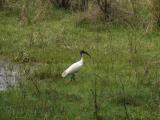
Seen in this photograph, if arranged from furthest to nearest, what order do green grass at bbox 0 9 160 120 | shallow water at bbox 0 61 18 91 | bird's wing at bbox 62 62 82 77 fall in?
bird's wing at bbox 62 62 82 77, shallow water at bbox 0 61 18 91, green grass at bbox 0 9 160 120

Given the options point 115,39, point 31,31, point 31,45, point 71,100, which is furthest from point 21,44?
point 71,100

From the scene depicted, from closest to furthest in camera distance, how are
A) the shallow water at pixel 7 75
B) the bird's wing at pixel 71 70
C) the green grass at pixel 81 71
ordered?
1. the green grass at pixel 81 71
2. the shallow water at pixel 7 75
3. the bird's wing at pixel 71 70

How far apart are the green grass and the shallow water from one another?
29cm

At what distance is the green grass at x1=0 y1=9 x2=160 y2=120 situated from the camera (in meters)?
10.8

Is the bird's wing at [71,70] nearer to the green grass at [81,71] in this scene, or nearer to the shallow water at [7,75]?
the green grass at [81,71]

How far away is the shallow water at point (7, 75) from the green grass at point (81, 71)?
291 millimetres

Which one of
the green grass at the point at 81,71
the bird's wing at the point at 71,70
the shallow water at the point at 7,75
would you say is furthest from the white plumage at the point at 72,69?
the shallow water at the point at 7,75

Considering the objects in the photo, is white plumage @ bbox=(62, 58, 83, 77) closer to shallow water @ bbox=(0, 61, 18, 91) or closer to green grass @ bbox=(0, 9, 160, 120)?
green grass @ bbox=(0, 9, 160, 120)

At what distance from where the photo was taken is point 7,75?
44.6ft

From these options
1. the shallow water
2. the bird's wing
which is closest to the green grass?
the bird's wing

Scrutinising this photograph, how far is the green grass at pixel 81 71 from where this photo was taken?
35.3ft

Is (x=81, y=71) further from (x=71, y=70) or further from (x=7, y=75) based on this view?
(x=7, y=75)

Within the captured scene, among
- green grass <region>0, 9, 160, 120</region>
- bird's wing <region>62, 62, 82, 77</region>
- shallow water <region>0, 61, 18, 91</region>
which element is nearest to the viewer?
green grass <region>0, 9, 160, 120</region>

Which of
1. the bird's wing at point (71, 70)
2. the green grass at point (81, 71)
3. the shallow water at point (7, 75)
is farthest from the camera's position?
the bird's wing at point (71, 70)
